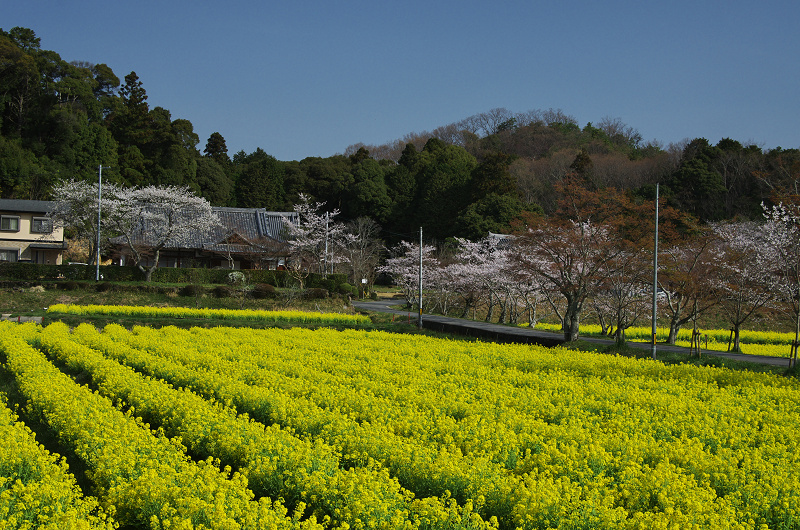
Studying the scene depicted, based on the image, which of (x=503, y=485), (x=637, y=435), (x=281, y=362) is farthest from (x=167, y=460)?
(x=281, y=362)

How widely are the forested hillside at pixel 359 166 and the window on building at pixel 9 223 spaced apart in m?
3.46

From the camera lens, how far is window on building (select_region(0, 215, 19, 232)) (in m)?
37.4

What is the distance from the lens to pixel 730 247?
23.0 m

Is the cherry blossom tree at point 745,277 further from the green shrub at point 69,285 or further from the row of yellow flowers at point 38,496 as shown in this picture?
the green shrub at point 69,285

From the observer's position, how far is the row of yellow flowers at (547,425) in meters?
5.20

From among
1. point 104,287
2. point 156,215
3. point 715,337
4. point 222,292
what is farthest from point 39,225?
point 715,337

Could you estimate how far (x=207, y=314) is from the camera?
2367 cm

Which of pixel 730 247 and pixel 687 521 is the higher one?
pixel 730 247

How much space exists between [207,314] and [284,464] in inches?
745

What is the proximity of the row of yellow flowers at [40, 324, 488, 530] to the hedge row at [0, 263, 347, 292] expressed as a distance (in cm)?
2162

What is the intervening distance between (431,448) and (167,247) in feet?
117

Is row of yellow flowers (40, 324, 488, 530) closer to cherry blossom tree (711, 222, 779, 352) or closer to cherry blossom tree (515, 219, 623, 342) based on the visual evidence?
cherry blossom tree (515, 219, 623, 342)

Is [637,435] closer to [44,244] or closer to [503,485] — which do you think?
[503,485]

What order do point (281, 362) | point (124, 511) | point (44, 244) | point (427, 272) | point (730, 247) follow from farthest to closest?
point (44, 244), point (427, 272), point (730, 247), point (281, 362), point (124, 511)
